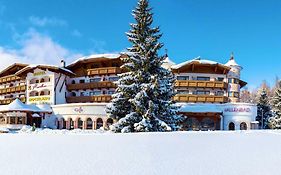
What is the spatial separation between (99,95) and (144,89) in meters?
20.5

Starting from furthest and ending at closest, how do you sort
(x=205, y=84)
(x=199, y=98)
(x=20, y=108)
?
(x=20, y=108) < (x=205, y=84) < (x=199, y=98)

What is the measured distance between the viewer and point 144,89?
20.0 m

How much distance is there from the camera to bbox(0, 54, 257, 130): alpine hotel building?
3359 cm

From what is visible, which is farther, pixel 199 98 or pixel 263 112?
pixel 263 112

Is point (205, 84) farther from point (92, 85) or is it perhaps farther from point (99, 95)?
point (92, 85)

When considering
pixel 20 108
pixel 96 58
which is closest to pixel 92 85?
pixel 96 58

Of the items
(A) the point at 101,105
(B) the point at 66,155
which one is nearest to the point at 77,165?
(B) the point at 66,155

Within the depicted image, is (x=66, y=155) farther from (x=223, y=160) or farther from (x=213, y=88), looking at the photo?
(x=213, y=88)

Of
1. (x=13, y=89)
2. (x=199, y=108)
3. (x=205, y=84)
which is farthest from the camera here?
(x=13, y=89)

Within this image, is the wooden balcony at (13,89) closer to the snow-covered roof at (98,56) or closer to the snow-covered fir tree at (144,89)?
the snow-covered roof at (98,56)

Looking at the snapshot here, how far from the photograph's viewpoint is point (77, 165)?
22.6 ft

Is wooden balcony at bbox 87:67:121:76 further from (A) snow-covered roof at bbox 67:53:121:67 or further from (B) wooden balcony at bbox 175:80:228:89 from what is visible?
(B) wooden balcony at bbox 175:80:228:89

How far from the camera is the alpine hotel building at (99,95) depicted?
3359 centimetres

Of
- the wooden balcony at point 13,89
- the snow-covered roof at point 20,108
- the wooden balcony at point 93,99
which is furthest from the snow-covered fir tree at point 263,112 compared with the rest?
the wooden balcony at point 13,89
